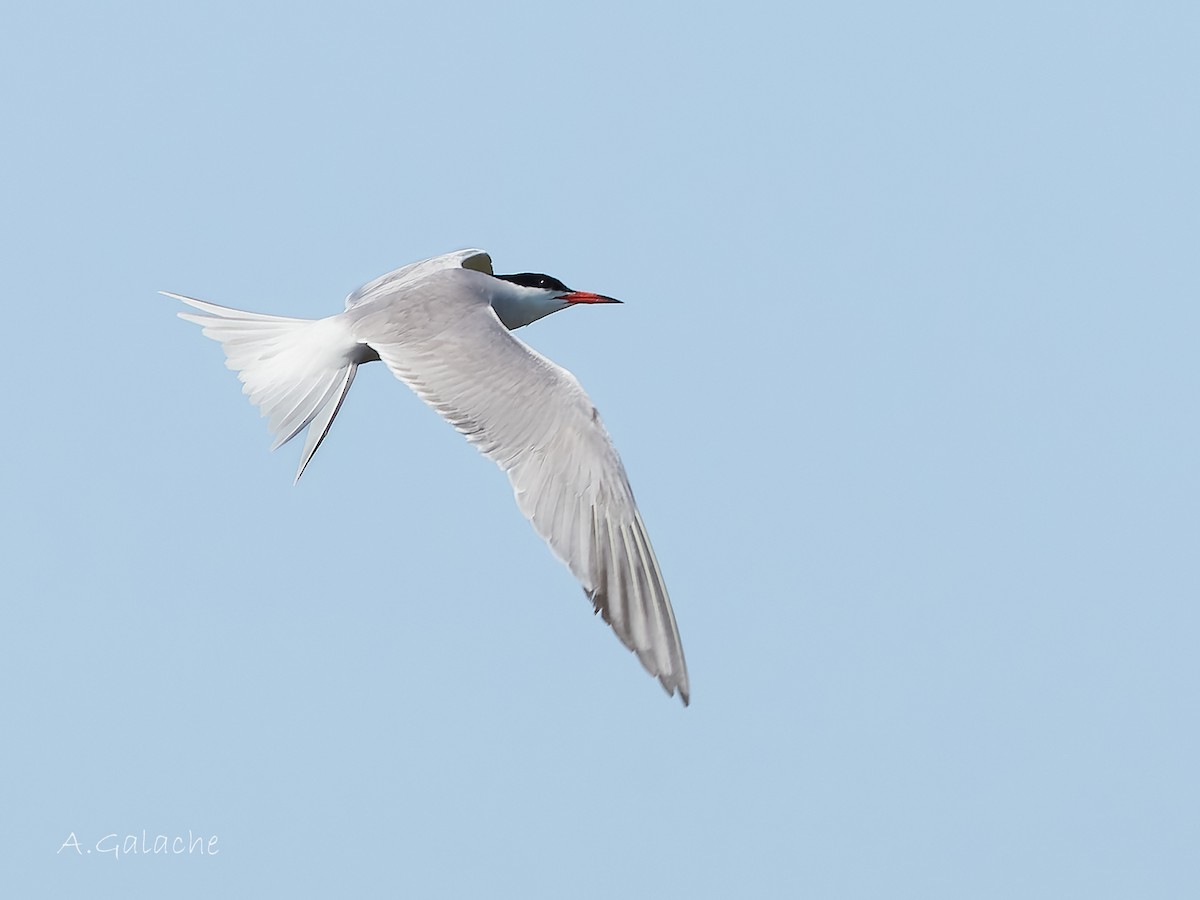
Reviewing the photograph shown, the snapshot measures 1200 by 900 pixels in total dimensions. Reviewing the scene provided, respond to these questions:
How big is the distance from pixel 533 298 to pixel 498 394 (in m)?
1.55

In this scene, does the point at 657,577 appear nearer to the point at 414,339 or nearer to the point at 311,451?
the point at 414,339

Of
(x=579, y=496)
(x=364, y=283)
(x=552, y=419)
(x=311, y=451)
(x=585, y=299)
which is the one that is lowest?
(x=579, y=496)

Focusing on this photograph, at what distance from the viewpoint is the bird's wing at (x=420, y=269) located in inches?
291

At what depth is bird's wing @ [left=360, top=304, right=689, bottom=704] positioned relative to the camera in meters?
5.34

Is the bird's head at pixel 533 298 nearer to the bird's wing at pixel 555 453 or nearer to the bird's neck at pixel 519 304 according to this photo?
the bird's neck at pixel 519 304

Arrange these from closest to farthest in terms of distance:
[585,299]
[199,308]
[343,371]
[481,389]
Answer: [481,389]
[343,371]
[199,308]
[585,299]

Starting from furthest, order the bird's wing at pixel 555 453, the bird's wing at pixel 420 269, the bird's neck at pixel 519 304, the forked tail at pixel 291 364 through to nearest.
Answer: the bird's wing at pixel 420 269, the bird's neck at pixel 519 304, the forked tail at pixel 291 364, the bird's wing at pixel 555 453

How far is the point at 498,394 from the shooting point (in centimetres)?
595

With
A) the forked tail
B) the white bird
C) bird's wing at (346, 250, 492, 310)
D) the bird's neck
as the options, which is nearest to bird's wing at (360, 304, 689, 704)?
the white bird

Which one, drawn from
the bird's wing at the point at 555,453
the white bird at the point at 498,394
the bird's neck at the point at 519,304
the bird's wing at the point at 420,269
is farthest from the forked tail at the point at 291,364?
the bird's neck at the point at 519,304

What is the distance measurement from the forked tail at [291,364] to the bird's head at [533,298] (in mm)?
933

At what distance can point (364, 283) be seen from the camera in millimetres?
7883

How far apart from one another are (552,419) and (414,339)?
881 millimetres

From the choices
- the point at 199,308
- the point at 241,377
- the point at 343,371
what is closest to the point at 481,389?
the point at 343,371
